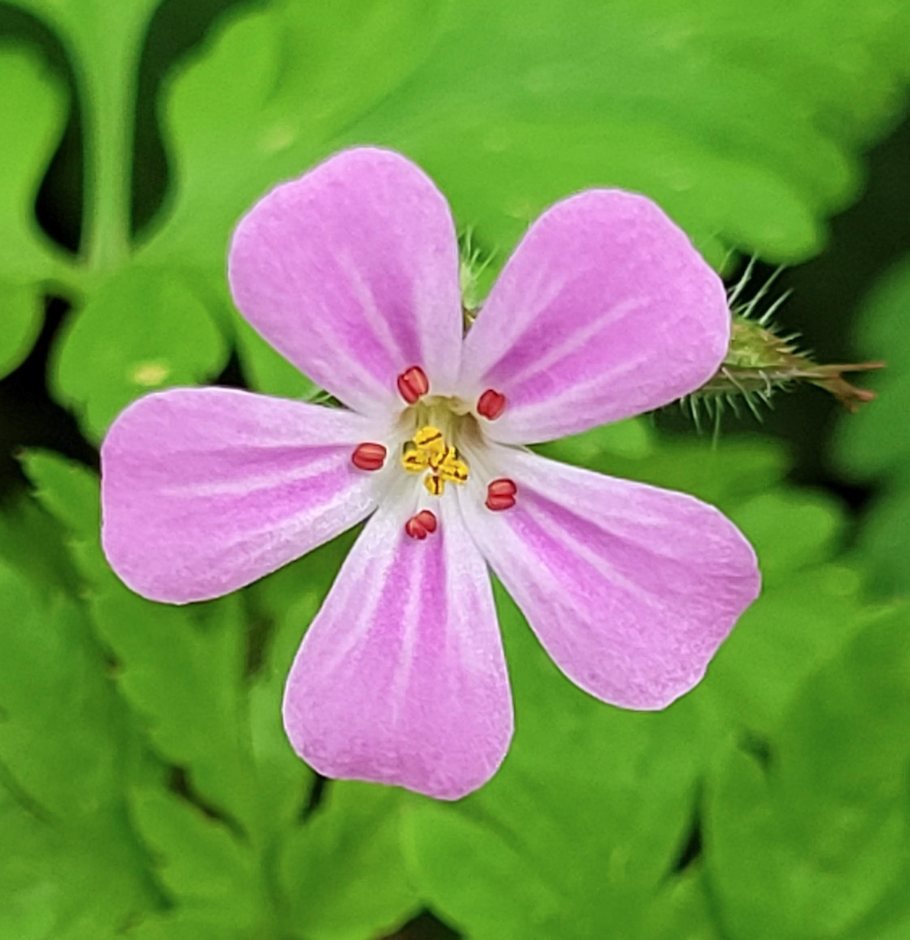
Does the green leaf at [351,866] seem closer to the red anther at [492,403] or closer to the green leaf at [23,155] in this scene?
the red anther at [492,403]

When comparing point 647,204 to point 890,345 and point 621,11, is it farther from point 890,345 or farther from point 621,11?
point 890,345

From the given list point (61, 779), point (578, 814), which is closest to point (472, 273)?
point (578, 814)

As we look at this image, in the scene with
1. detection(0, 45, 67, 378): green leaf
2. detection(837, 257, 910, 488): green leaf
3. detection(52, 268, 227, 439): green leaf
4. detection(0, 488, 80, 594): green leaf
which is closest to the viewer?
detection(52, 268, 227, 439): green leaf

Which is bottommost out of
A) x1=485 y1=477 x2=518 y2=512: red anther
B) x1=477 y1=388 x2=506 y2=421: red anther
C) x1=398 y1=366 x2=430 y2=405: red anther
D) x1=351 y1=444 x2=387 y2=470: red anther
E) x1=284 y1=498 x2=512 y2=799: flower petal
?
x1=284 y1=498 x2=512 y2=799: flower petal

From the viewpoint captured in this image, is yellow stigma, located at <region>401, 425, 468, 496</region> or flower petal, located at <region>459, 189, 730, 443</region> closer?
flower petal, located at <region>459, 189, 730, 443</region>

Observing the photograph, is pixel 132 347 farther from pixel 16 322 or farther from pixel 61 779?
pixel 61 779

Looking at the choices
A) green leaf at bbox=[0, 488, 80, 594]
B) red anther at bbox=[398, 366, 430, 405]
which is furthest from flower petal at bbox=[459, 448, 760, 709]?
green leaf at bbox=[0, 488, 80, 594]

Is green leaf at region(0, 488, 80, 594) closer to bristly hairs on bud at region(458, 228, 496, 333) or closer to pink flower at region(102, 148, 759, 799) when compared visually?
bristly hairs on bud at region(458, 228, 496, 333)
